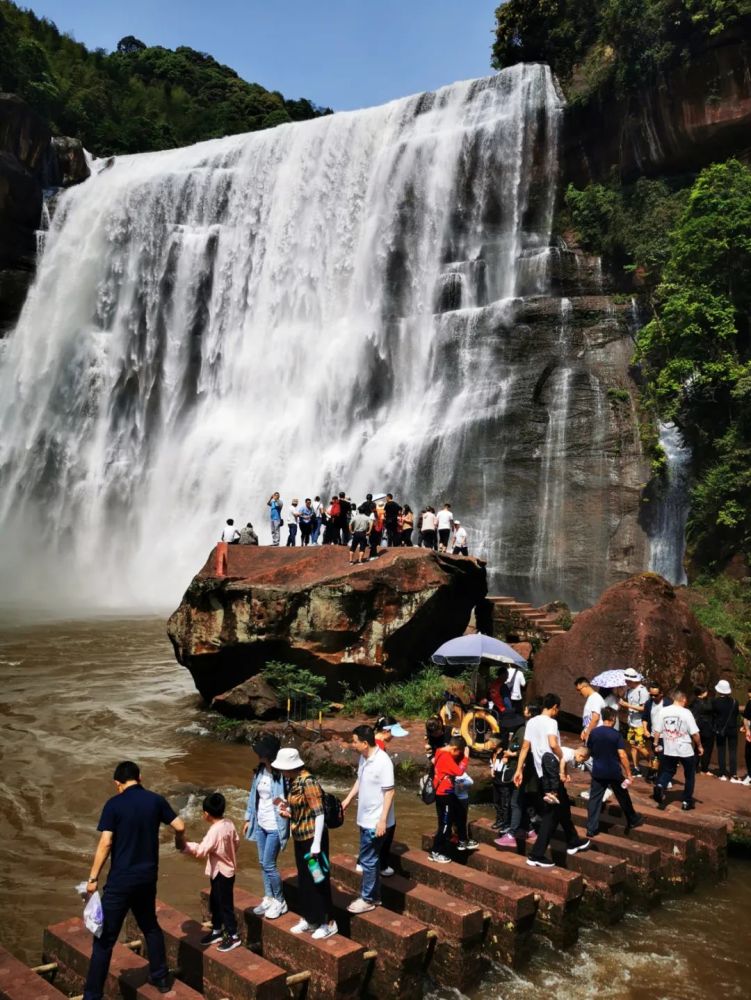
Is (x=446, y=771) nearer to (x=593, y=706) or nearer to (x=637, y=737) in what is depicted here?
(x=593, y=706)

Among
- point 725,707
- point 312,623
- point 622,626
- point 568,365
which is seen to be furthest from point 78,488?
point 725,707

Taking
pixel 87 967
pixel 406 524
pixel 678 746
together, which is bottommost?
pixel 87 967

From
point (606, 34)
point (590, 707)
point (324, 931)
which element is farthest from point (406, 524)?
point (606, 34)

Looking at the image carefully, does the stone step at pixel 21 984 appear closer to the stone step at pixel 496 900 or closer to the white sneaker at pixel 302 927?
the white sneaker at pixel 302 927

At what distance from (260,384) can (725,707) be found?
25257mm

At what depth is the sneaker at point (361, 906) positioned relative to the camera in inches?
280

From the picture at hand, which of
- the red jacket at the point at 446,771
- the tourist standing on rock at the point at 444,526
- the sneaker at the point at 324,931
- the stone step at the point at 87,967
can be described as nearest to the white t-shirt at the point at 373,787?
the sneaker at the point at 324,931

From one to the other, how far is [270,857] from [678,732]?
208 inches

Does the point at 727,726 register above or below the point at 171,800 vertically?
above

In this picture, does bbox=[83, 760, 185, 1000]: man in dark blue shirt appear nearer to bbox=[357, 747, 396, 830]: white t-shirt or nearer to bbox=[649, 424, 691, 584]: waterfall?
bbox=[357, 747, 396, 830]: white t-shirt

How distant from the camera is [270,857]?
6.95m

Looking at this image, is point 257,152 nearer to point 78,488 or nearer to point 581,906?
point 78,488

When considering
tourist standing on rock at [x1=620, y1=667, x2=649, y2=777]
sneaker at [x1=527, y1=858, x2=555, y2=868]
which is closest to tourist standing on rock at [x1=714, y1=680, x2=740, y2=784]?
tourist standing on rock at [x1=620, y1=667, x2=649, y2=777]

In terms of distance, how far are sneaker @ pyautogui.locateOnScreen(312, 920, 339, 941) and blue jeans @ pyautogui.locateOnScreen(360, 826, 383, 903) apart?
23.5 inches
